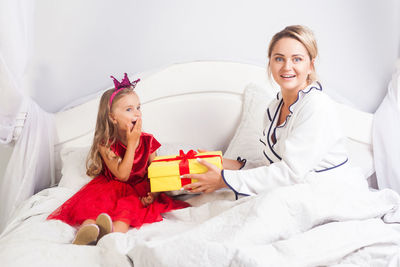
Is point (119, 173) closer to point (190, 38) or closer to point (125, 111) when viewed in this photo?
point (125, 111)

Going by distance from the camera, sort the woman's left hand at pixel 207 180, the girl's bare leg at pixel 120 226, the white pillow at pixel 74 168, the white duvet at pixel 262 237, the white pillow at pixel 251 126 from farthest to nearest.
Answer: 1. the white pillow at pixel 251 126
2. the white pillow at pixel 74 168
3. the woman's left hand at pixel 207 180
4. the girl's bare leg at pixel 120 226
5. the white duvet at pixel 262 237

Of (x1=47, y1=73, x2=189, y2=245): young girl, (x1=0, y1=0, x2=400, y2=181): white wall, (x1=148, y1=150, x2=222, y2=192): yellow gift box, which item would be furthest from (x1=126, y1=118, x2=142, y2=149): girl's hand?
A: (x1=0, y1=0, x2=400, y2=181): white wall

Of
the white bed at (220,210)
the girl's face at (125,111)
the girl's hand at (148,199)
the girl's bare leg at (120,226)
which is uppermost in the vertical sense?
the girl's face at (125,111)

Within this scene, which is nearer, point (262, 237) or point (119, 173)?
point (262, 237)

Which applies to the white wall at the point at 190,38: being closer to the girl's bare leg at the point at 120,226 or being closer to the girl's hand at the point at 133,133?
the girl's hand at the point at 133,133

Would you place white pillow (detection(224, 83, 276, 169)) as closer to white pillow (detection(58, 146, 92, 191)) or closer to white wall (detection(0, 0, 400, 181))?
white wall (detection(0, 0, 400, 181))

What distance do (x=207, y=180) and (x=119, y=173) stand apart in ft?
1.29

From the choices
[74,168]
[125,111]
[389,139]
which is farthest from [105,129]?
[389,139]

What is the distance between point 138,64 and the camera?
2287 mm

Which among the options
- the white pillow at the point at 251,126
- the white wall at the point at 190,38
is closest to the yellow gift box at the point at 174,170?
the white pillow at the point at 251,126

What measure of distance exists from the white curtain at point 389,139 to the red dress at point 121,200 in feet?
3.36

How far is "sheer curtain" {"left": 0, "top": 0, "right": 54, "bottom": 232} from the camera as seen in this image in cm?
172

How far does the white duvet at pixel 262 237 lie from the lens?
1.06 meters

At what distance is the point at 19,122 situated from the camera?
6.20 feet
